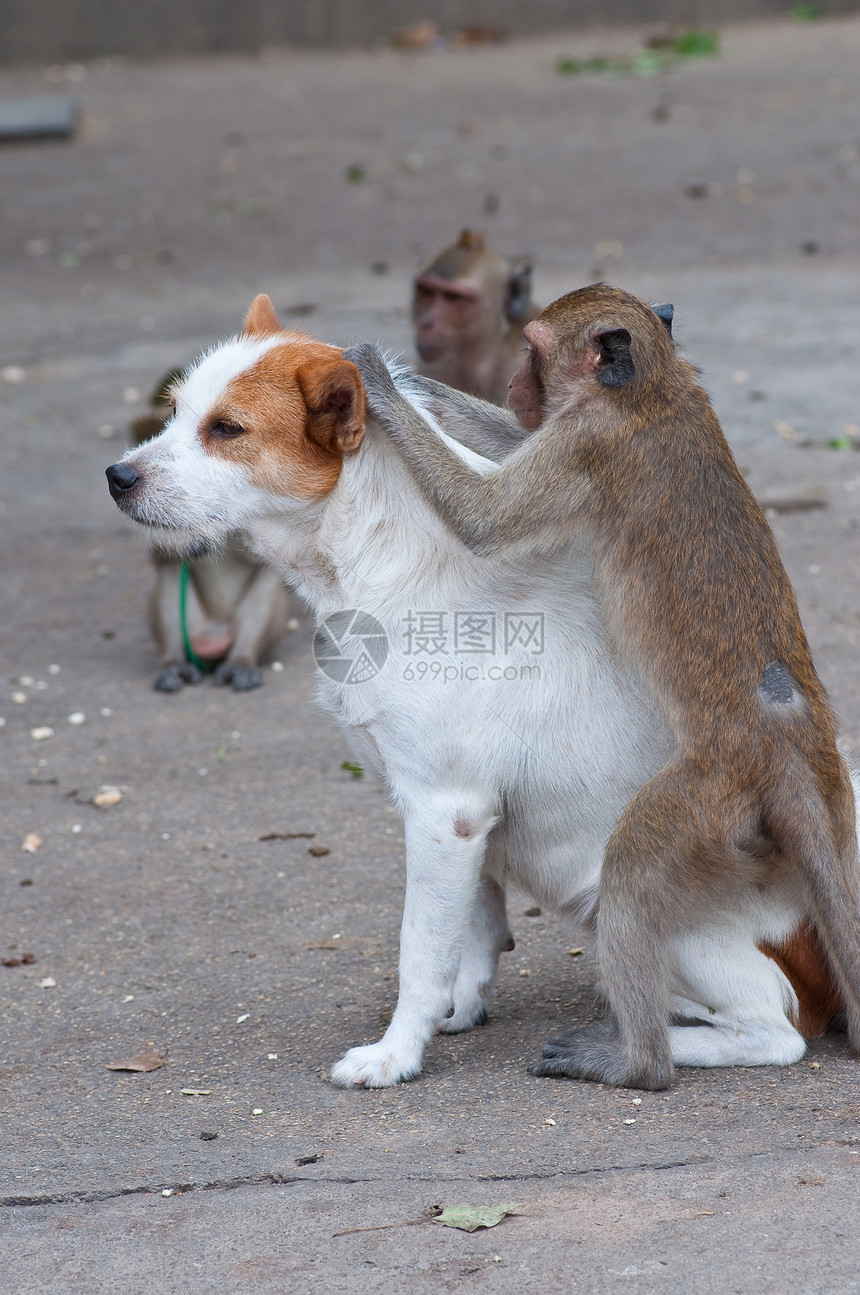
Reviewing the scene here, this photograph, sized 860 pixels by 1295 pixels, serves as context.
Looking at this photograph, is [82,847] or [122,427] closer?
[82,847]

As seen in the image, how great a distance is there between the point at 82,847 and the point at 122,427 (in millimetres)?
4654

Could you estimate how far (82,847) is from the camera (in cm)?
498

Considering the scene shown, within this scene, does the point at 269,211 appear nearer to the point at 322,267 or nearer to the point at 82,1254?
the point at 322,267

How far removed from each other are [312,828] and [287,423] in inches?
80.9

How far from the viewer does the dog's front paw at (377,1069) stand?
3.39 m

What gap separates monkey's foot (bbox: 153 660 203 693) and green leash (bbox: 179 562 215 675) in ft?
0.13

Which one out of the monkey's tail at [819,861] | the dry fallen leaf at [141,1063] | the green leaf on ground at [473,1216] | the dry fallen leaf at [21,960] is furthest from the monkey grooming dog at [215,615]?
the green leaf on ground at [473,1216]

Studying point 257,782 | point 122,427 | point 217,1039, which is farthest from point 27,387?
point 217,1039

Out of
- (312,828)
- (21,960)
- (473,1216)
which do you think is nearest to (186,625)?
(312,828)

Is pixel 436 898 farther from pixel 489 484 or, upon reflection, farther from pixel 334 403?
pixel 334 403

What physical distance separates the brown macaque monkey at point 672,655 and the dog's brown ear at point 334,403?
0.46 ft

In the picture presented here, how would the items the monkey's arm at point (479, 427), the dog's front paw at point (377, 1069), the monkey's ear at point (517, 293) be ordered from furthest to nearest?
the monkey's ear at point (517, 293)
the monkey's arm at point (479, 427)
the dog's front paw at point (377, 1069)

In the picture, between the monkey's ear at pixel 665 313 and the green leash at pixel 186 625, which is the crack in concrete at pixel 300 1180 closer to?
the monkey's ear at pixel 665 313

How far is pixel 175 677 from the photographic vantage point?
648 centimetres
